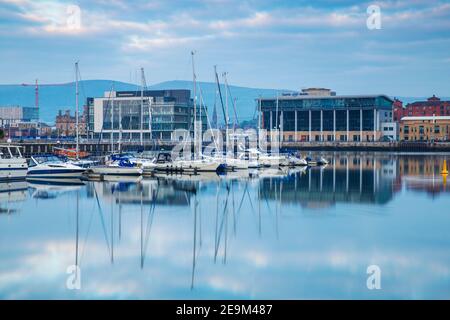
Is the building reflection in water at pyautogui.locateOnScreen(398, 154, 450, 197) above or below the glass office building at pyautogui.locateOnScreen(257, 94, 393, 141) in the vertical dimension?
below

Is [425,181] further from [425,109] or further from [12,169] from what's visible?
[425,109]

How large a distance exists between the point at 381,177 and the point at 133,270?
3065 centimetres

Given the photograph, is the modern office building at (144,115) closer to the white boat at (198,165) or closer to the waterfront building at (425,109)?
the waterfront building at (425,109)

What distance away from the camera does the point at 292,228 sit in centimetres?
2295

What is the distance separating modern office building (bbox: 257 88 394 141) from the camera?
10725 cm

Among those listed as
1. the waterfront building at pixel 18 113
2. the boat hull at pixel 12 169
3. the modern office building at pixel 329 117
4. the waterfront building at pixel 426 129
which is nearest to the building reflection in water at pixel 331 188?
the boat hull at pixel 12 169

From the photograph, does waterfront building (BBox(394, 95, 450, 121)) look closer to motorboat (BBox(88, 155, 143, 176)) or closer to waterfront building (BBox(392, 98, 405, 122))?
waterfront building (BBox(392, 98, 405, 122))

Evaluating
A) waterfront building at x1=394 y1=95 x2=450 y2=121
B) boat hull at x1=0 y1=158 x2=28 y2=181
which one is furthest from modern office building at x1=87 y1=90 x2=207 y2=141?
boat hull at x1=0 y1=158 x2=28 y2=181

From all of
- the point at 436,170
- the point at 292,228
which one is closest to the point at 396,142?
the point at 436,170

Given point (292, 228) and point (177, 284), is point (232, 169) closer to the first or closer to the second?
point (292, 228)

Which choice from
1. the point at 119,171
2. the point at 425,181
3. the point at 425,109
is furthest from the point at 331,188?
the point at 425,109

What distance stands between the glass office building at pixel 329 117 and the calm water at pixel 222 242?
7284 centimetres

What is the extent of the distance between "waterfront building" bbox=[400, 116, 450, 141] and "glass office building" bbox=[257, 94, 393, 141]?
11.5 ft
